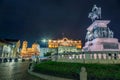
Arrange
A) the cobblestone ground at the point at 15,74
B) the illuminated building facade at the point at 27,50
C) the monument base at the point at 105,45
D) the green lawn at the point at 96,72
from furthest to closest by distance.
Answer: the illuminated building facade at the point at 27,50 → the monument base at the point at 105,45 → the cobblestone ground at the point at 15,74 → the green lawn at the point at 96,72

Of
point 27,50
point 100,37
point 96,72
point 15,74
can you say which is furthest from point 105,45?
point 27,50

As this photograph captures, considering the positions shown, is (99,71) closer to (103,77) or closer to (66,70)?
(103,77)

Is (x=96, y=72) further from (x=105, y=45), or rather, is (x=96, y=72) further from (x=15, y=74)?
(x=105, y=45)

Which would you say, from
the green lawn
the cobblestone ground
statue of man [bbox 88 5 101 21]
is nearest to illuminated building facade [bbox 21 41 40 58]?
statue of man [bbox 88 5 101 21]

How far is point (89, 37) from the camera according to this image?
56000 mm

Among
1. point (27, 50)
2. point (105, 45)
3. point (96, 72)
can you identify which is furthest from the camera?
point (27, 50)

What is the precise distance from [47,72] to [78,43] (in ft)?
459

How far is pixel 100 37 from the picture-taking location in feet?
159

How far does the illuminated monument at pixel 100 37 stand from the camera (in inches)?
1792

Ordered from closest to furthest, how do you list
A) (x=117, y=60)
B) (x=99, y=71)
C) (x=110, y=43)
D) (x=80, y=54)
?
(x=99, y=71)
(x=117, y=60)
(x=80, y=54)
(x=110, y=43)

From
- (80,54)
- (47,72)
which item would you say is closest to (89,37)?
(80,54)

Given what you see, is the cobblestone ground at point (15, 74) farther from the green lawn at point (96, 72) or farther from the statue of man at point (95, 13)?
the statue of man at point (95, 13)

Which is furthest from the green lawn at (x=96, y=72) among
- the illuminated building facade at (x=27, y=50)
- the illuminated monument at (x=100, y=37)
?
the illuminated building facade at (x=27, y=50)

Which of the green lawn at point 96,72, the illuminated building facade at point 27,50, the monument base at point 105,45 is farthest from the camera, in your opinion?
the illuminated building facade at point 27,50
